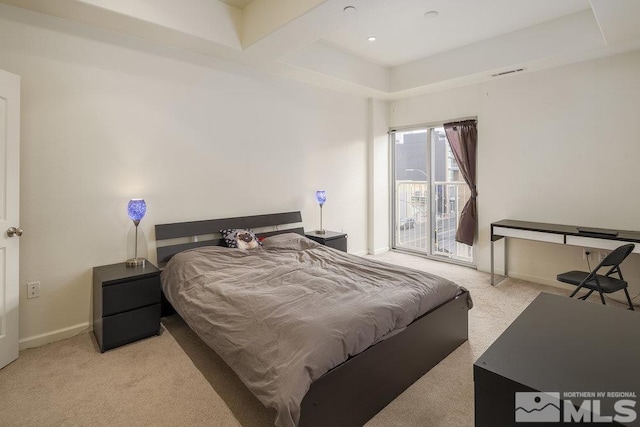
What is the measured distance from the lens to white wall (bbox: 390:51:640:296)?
3455 mm

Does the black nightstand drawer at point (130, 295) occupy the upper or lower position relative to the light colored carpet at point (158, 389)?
upper

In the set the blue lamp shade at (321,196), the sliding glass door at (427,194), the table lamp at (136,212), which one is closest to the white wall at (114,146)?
the table lamp at (136,212)

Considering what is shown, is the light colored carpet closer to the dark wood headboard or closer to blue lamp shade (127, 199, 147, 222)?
the dark wood headboard

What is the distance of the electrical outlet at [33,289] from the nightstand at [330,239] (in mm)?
2741

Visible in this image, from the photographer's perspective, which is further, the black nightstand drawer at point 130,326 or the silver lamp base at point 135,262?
the silver lamp base at point 135,262

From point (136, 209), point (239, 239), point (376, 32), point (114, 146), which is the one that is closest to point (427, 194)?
point (376, 32)

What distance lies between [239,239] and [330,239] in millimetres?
1236

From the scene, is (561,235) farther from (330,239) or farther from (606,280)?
(330,239)

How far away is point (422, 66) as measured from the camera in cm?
453

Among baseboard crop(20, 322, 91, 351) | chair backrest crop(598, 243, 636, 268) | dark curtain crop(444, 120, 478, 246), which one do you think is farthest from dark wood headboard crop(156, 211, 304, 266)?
chair backrest crop(598, 243, 636, 268)

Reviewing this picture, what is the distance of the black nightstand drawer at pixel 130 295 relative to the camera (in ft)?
8.35

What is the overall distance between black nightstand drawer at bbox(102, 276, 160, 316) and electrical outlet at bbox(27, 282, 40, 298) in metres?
0.64

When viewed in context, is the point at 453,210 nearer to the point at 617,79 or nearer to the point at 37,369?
the point at 617,79

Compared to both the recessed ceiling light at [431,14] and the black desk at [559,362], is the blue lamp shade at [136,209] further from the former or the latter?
the recessed ceiling light at [431,14]
